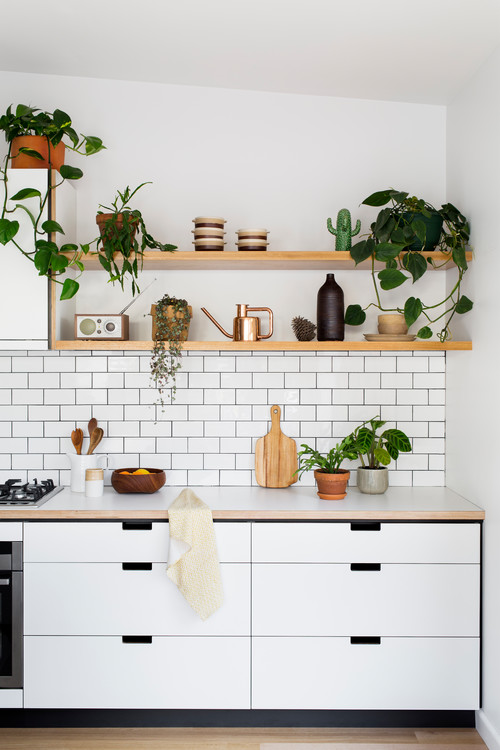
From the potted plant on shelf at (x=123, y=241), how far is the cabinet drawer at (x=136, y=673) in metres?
1.53

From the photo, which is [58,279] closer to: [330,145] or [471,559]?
[330,145]

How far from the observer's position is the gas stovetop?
3.05m

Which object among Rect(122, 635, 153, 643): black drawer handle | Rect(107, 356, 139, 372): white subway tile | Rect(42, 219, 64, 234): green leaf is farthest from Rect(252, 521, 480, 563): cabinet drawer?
Rect(42, 219, 64, 234): green leaf

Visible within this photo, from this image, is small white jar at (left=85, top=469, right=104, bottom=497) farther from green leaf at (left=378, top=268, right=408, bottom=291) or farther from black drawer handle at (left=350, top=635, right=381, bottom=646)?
green leaf at (left=378, top=268, right=408, bottom=291)

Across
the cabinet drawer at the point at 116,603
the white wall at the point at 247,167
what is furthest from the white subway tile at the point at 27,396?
the cabinet drawer at the point at 116,603

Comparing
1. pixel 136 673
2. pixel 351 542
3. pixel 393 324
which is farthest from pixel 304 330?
pixel 136 673

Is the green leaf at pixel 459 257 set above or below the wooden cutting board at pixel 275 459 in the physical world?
above

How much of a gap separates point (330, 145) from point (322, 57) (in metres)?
0.56

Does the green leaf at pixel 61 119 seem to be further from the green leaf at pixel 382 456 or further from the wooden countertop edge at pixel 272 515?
the green leaf at pixel 382 456

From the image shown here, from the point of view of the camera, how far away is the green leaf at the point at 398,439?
11.0 ft

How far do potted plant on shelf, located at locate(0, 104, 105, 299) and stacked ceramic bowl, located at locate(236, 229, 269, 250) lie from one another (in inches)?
27.7

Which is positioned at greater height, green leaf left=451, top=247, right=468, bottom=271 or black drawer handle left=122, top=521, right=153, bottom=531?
green leaf left=451, top=247, right=468, bottom=271

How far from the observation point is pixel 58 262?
3068 mm

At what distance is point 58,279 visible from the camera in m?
3.26
